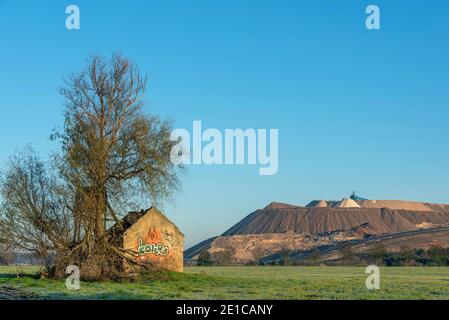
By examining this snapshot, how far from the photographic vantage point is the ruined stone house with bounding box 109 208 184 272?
5069 cm

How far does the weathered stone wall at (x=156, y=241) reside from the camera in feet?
168

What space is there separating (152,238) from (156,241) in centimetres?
43

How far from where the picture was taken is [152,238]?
52.9 metres

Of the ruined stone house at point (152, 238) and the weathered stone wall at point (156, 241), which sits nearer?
the ruined stone house at point (152, 238)

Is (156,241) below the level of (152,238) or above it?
below

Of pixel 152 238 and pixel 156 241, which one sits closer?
pixel 152 238

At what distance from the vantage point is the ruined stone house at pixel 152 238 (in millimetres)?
50688

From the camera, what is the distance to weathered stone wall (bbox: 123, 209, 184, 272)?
51219mm

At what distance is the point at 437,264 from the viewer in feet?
380

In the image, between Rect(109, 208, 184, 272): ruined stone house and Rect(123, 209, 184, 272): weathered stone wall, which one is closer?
Rect(109, 208, 184, 272): ruined stone house
